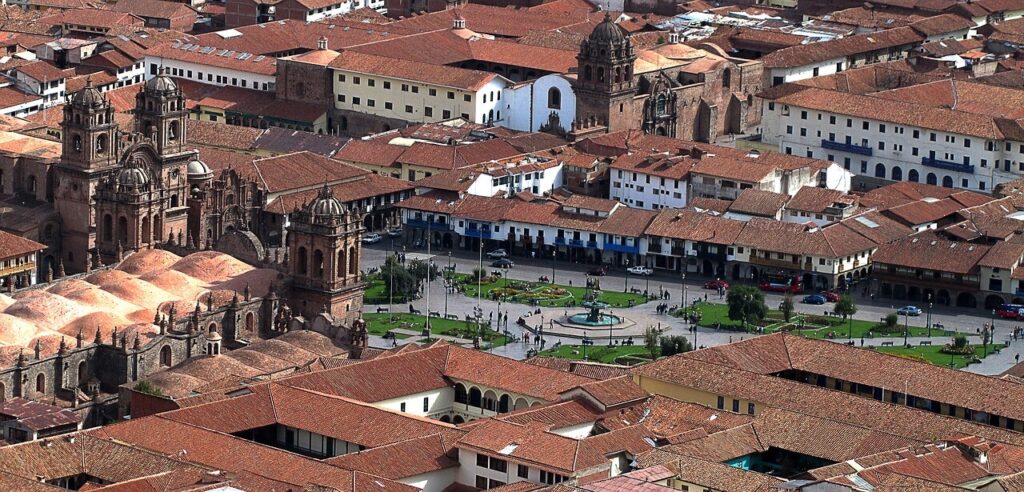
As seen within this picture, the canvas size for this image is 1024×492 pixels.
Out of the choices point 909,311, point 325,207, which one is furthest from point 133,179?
point 909,311

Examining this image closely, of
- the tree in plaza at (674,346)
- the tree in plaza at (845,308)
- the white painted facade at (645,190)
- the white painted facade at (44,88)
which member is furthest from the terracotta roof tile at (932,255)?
the white painted facade at (44,88)

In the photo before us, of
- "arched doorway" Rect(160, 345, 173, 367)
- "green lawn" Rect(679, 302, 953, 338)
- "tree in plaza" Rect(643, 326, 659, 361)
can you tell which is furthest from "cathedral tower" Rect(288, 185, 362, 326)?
"green lawn" Rect(679, 302, 953, 338)

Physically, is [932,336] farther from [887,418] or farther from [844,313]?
[887,418]

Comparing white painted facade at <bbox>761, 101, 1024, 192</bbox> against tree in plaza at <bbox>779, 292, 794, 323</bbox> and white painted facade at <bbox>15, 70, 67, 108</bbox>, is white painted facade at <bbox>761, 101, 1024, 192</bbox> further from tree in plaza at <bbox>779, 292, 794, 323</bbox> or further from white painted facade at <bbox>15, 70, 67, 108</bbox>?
white painted facade at <bbox>15, 70, 67, 108</bbox>

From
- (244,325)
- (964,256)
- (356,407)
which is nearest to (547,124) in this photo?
(964,256)

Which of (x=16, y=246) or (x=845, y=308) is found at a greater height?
(x=16, y=246)

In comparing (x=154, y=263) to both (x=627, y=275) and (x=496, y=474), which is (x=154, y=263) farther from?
(x=496, y=474)

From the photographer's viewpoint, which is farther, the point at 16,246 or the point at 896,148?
the point at 896,148
